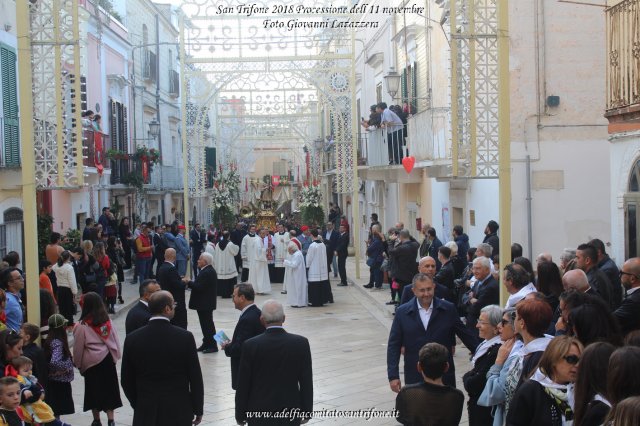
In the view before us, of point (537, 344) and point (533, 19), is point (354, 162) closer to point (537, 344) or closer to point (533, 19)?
point (533, 19)

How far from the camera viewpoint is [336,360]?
1285cm

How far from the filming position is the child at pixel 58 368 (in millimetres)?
8094

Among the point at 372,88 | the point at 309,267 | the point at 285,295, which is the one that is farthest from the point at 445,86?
the point at 372,88

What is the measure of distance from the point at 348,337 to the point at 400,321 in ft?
25.5

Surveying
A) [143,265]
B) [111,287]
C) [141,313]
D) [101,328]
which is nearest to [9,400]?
[101,328]

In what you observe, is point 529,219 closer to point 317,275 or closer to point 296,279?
point 317,275

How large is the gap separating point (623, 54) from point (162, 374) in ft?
24.5

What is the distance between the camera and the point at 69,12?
952cm

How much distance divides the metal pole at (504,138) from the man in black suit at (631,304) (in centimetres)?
199

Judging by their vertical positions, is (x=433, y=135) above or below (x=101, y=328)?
above

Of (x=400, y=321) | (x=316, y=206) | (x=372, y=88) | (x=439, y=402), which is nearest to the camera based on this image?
(x=439, y=402)

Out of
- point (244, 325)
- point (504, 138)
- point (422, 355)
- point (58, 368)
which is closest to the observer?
point (422, 355)

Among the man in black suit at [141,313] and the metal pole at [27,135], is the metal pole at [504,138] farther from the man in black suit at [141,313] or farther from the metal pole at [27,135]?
the metal pole at [27,135]

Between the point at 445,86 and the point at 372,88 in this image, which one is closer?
the point at 445,86
